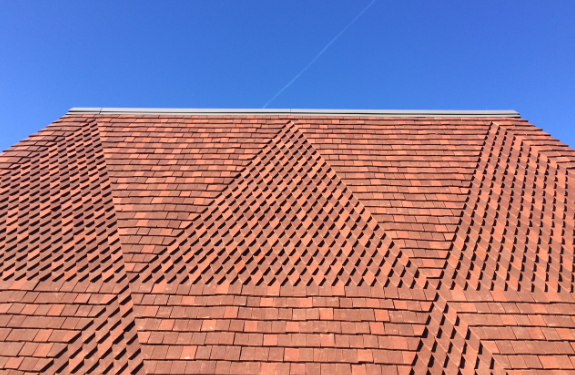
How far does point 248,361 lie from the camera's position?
12.0 ft

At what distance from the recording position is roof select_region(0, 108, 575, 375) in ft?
12.5

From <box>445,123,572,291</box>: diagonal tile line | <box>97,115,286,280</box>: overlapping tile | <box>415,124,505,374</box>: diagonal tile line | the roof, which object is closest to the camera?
<box>415,124,505,374</box>: diagonal tile line

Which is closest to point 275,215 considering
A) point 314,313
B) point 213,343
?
point 314,313

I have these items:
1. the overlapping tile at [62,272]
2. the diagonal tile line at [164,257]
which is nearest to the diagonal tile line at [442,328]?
the overlapping tile at [62,272]

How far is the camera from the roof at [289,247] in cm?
380

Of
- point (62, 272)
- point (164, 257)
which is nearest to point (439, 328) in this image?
point (164, 257)

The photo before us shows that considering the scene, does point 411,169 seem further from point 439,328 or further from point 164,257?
point 164,257

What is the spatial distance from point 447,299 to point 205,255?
3.23 m

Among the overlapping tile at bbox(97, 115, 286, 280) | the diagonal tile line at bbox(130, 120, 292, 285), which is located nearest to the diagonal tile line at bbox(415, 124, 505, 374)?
the diagonal tile line at bbox(130, 120, 292, 285)

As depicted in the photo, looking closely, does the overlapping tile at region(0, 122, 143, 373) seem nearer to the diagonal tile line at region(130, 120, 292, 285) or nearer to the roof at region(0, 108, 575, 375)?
the roof at region(0, 108, 575, 375)

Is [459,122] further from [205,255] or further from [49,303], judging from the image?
[49,303]

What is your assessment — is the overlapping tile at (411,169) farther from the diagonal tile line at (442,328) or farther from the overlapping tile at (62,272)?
the overlapping tile at (62,272)

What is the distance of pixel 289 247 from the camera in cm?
490

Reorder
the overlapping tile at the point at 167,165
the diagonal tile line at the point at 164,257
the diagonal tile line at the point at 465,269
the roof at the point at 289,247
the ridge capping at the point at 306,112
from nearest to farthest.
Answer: the roof at the point at 289,247 → the diagonal tile line at the point at 465,269 → the diagonal tile line at the point at 164,257 → the overlapping tile at the point at 167,165 → the ridge capping at the point at 306,112
